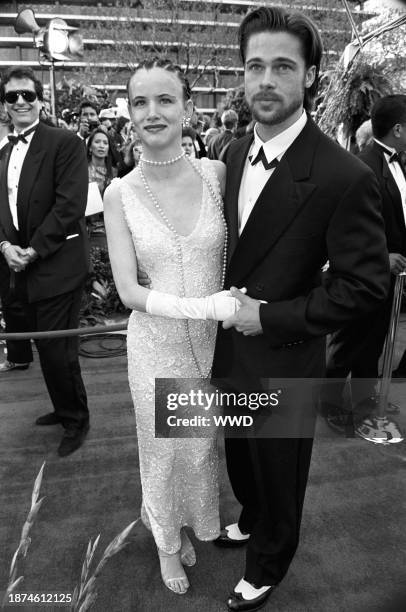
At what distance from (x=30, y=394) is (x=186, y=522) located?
207 centimetres

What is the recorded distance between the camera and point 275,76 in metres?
1.53

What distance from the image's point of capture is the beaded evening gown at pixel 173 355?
1845mm

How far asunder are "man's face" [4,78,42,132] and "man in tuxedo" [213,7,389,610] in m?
1.74

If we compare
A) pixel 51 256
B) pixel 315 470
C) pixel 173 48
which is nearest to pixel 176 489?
pixel 315 470

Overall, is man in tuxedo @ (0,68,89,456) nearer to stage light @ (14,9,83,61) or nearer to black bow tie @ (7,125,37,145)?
black bow tie @ (7,125,37,145)

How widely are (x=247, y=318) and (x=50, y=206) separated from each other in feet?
6.14

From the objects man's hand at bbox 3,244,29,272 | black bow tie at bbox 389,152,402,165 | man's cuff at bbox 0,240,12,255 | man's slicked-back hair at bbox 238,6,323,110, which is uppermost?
man's slicked-back hair at bbox 238,6,323,110

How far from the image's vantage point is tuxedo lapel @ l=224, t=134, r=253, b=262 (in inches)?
67.9

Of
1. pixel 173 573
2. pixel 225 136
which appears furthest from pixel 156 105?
pixel 225 136

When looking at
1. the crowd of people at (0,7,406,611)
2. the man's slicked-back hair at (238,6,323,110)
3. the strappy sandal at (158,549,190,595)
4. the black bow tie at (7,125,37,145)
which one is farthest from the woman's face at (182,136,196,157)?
the strappy sandal at (158,549,190,595)

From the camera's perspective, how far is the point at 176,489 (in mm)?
2123

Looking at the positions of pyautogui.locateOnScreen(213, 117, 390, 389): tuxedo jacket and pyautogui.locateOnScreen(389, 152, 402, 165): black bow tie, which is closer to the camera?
pyautogui.locateOnScreen(213, 117, 390, 389): tuxedo jacket

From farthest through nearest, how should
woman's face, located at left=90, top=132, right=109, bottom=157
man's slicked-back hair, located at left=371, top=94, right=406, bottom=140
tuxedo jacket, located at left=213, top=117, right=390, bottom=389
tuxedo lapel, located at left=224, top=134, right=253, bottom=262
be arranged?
1. woman's face, located at left=90, top=132, right=109, bottom=157
2. man's slicked-back hair, located at left=371, top=94, right=406, bottom=140
3. tuxedo lapel, located at left=224, top=134, right=253, bottom=262
4. tuxedo jacket, located at left=213, top=117, right=390, bottom=389

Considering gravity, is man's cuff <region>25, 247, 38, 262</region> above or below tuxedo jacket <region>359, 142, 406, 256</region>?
below
